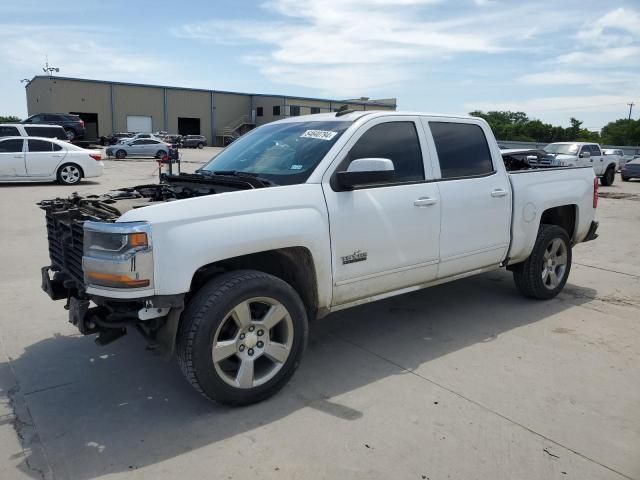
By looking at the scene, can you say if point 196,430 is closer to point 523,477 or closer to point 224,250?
point 224,250

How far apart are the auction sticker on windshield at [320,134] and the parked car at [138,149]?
104ft

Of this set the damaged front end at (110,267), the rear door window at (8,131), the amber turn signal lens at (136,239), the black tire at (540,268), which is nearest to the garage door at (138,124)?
the rear door window at (8,131)

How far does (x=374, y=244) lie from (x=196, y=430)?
69.0 inches

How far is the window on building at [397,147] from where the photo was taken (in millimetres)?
4137

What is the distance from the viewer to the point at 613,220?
40.2ft

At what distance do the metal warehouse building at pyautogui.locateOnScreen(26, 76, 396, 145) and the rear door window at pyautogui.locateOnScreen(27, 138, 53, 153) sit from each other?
132 feet

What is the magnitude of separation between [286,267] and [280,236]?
0.44 meters

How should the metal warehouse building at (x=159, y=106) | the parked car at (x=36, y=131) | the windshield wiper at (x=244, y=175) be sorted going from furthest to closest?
the metal warehouse building at (x=159, y=106) < the parked car at (x=36, y=131) < the windshield wiper at (x=244, y=175)

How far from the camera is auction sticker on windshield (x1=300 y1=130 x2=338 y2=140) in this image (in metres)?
4.10

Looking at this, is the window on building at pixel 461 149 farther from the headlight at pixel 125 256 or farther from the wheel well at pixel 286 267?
the headlight at pixel 125 256

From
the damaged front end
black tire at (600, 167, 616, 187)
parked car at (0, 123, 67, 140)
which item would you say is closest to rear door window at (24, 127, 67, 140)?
parked car at (0, 123, 67, 140)

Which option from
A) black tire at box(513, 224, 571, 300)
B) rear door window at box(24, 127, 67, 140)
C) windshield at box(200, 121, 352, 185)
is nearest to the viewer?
windshield at box(200, 121, 352, 185)

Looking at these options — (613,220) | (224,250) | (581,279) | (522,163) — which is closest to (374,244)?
(224,250)

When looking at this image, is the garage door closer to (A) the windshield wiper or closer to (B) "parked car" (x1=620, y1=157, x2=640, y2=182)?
(B) "parked car" (x1=620, y1=157, x2=640, y2=182)
